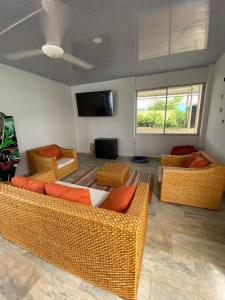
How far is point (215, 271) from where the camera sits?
126 centimetres

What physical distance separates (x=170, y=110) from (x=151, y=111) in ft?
1.86

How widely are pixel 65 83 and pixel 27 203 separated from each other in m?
4.52

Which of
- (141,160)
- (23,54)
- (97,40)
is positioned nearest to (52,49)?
(97,40)

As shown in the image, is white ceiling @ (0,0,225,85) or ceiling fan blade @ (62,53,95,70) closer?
white ceiling @ (0,0,225,85)

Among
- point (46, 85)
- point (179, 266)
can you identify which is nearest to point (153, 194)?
point (179, 266)

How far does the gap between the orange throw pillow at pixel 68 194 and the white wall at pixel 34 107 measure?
8.74 ft

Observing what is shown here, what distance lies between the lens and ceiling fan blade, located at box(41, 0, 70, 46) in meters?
1.42

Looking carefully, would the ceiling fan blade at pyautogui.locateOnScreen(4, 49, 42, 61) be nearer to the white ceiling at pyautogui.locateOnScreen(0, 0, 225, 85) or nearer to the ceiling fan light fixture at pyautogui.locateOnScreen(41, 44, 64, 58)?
the white ceiling at pyautogui.locateOnScreen(0, 0, 225, 85)

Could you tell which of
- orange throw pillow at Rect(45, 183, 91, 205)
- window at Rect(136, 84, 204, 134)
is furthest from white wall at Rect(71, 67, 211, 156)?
orange throw pillow at Rect(45, 183, 91, 205)

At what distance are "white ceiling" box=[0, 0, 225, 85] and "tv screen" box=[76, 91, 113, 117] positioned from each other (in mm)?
1285

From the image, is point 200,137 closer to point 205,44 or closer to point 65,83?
point 205,44

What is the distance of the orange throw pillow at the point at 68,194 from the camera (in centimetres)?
123

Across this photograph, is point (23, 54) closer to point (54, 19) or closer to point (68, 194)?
point (54, 19)

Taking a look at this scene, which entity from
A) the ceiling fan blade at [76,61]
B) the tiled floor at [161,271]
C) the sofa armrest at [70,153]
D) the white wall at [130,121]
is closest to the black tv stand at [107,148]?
the white wall at [130,121]
